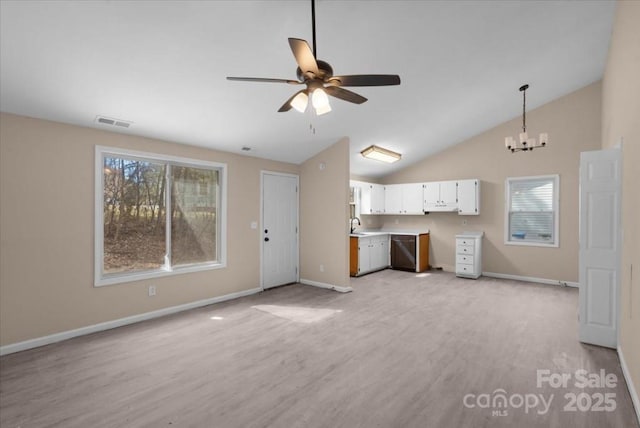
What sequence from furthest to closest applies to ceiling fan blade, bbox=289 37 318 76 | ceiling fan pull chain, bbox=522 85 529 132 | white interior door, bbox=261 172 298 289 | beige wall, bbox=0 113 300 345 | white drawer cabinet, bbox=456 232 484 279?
white drawer cabinet, bbox=456 232 484 279
white interior door, bbox=261 172 298 289
ceiling fan pull chain, bbox=522 85 529 132
beige wall, bbox=0 113 300 345
ceiling fan blade, bbox=289 37 318 76

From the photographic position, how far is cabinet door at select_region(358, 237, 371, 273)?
21.2 ft

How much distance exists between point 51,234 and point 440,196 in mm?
6618

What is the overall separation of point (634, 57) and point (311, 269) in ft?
16.2

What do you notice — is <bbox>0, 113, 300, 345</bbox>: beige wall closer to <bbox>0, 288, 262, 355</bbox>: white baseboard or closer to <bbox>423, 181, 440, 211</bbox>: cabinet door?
<bbox>0, 288, 262, 355</bbox>: white baseboard

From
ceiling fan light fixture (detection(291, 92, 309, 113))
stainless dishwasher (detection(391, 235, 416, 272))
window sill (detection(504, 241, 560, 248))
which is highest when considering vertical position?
ceiling fan light fixture (detection(291, 92, 309, 113))

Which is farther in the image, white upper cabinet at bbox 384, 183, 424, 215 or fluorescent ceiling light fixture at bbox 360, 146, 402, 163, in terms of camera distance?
white upper cabinet at bbox 384, 183, 424, 215

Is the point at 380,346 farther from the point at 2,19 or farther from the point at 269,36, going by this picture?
the point at 2,19

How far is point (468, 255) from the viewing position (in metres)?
6.24

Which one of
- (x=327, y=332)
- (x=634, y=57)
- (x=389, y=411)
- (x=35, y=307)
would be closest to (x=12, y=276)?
(x=35, y=307)

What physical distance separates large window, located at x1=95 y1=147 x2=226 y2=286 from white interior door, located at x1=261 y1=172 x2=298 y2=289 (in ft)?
2.83

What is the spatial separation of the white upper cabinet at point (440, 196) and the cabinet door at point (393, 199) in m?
0.65

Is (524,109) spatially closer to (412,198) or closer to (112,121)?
(412,198)

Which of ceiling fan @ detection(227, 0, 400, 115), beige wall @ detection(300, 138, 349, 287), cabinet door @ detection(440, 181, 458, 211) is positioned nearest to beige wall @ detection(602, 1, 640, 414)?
ceiling fan @ detection(227, 0, 400, 115)

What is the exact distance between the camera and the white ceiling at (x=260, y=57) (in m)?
2.36
